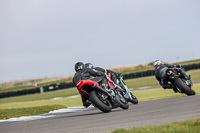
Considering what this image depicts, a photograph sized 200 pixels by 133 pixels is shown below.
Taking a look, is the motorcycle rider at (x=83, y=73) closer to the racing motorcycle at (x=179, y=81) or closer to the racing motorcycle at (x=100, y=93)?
the racing motorcycle at (x=100, y=93)

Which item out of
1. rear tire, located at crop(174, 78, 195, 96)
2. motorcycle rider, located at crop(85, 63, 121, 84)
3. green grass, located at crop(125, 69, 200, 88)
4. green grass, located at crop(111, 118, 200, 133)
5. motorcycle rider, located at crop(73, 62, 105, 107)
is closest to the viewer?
green grass, located at crop(111, 118, 200, 133)

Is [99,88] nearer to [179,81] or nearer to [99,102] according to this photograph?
[99,102]

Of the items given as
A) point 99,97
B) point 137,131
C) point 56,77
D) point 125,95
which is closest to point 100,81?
point 99,97

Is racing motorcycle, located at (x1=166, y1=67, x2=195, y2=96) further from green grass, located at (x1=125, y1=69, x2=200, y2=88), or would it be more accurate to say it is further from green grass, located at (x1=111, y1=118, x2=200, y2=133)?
green grass, located at (x1=125, y1=69, x2=200, y2=88)

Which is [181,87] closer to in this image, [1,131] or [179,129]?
[1,131]

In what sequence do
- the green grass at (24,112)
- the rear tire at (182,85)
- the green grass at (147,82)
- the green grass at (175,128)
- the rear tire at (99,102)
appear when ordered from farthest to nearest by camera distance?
1. the green grass at (147,82)
2. the green grass at (24,112)
3. the rear tire at (182,85)
4. the rear tire at (99,102)
5. the green grass at (175,128)

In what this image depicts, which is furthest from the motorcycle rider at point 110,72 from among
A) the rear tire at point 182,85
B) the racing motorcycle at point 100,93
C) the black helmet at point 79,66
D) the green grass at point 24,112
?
the green grass at point 24,112

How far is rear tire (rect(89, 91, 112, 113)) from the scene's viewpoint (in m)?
10.2

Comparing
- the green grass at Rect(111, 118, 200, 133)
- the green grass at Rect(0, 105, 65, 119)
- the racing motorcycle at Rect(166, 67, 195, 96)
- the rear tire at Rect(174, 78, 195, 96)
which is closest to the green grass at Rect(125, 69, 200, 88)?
the green grass at Rect(0, 105, 65, 119)

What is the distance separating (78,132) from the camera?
6.93 metres

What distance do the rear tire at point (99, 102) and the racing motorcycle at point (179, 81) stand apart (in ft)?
10.8

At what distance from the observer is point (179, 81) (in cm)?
1302

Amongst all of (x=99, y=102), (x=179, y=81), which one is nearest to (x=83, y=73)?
(x=99, y=102)

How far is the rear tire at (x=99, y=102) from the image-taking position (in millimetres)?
10172
